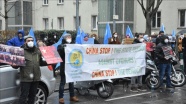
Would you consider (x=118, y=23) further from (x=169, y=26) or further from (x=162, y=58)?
(x=162, y=58)

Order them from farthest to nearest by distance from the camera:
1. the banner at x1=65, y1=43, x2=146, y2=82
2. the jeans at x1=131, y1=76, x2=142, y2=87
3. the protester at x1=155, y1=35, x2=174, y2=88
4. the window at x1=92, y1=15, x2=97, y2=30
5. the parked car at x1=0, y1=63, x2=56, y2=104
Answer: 1. the window at x1=92, y1=15, x2=97, y2=30
2. the jeans at x1=131, y1=76, x2=142, y2=87
3. the protester at x1=155, y1=35, x2=174, y2=88
4. the banner at x1=65, y1=43, x2=146, y2=82
5. the parked car at x1=0, y1=63, x2=56, y2=104

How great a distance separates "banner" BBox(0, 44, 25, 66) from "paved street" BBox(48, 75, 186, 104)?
2.61m

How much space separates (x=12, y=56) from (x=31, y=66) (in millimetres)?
467

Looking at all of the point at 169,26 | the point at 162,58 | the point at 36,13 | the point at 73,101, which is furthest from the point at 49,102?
the point at 36,13

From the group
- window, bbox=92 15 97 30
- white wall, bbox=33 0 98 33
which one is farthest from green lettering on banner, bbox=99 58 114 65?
window, bbox=92 15 97 30

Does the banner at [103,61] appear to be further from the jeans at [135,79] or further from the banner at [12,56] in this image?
the banner at [12,56]

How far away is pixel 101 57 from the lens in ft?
32.5

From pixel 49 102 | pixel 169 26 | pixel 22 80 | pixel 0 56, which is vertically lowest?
pixel 49 102

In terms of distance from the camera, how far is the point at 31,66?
7.24 meters

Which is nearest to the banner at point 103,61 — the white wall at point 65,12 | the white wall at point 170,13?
the white wall at point 170,13

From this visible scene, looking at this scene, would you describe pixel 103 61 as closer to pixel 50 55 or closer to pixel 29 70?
pixel 50 55

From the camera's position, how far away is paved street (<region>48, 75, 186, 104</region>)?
365 inches

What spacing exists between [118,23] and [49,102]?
21.4 metres

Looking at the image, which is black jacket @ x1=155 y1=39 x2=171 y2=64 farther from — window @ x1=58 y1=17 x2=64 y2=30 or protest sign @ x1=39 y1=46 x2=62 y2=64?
window @ x1=58 y1=17 x2=64 y2=30
